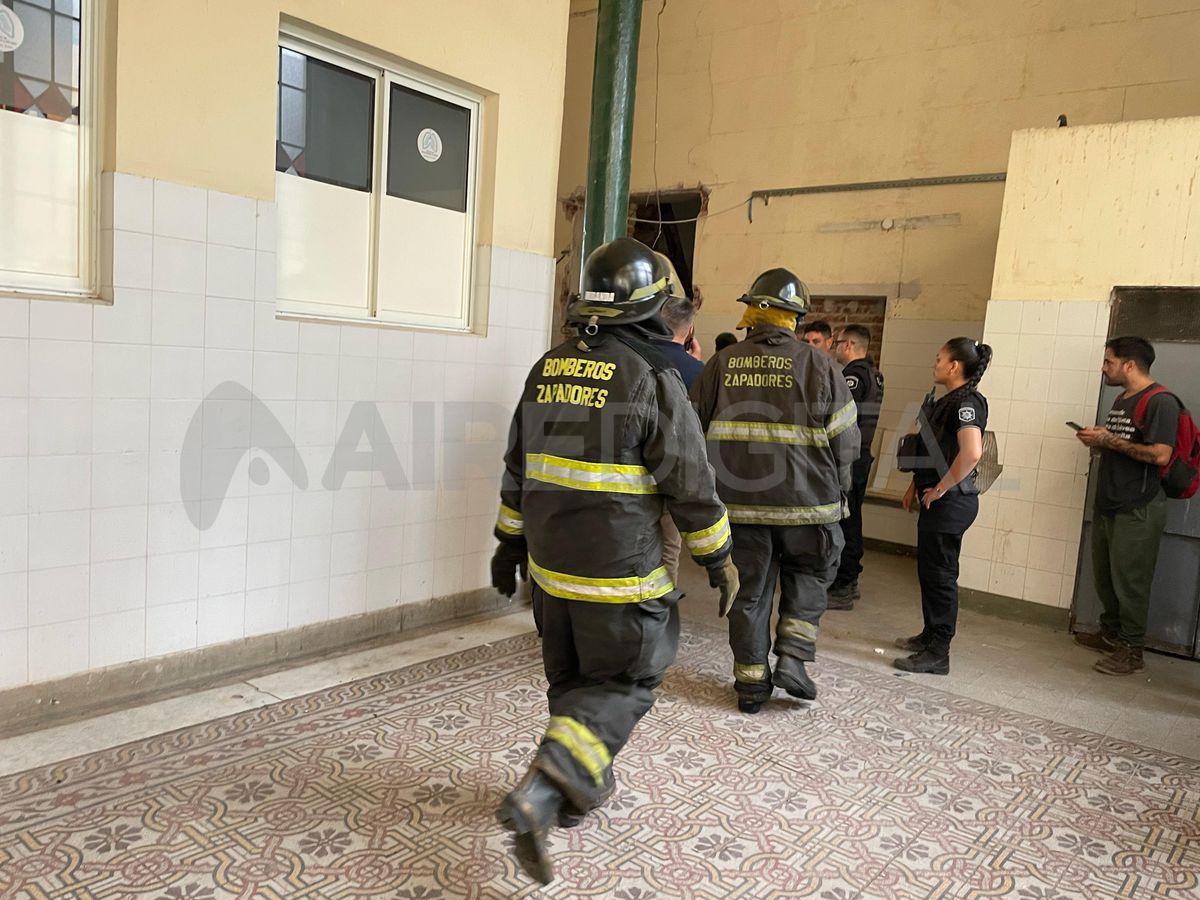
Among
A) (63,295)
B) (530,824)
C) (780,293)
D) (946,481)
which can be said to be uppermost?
(780,293)

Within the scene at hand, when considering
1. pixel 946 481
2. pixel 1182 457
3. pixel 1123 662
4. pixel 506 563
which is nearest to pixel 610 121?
pixel 946 481

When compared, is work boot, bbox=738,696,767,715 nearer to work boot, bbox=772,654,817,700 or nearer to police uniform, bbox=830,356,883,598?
work boot, bbox=772,654,817,700

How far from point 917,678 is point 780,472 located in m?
1.56

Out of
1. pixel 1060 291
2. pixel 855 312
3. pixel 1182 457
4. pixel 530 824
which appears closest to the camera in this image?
pixel 530 824

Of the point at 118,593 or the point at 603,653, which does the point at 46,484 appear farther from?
the point at 603,653

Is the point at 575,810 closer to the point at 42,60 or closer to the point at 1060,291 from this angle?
the point at 42,60

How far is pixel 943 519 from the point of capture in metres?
4.33

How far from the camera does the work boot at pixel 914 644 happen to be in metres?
4.62

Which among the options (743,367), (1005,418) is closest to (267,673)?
(743,367)

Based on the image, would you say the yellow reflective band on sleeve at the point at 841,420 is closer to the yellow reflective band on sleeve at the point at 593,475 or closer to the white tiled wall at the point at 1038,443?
the yellow reflective band on sleeve at the point at 593,475

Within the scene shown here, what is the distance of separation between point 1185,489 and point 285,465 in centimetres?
473

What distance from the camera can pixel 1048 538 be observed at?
5.40 metres

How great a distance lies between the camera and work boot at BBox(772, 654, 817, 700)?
376 cm

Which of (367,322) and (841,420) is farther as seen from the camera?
(367,322)
